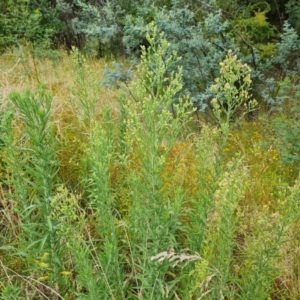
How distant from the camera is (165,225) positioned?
6.78 feet

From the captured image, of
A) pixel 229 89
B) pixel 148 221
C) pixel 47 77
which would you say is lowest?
pixel 47 77

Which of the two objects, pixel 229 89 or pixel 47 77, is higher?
pixel 229 89

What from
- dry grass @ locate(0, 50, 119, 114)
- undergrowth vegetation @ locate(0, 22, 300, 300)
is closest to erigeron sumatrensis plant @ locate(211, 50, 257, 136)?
undergrowth vegetation @ locate(0, 22, 300, 300)

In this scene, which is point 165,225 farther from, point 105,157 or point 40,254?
point 40,254

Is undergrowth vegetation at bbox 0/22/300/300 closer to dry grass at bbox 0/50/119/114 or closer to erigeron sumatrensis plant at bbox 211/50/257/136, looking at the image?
erigeron sumatrensis plant at bbox 211/50/257/136

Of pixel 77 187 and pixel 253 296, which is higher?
pixel 253 296

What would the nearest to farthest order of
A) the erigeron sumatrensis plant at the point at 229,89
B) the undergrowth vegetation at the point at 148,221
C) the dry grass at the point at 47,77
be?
the undergrowth vegetation at the point at 148,221 < the erigeron sumatrensis plant at the point at 229,89 < the dry grass at the point at 47,77

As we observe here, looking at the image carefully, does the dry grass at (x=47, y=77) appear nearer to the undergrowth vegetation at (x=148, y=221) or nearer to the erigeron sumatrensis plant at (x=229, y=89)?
the undergrowth vegetation at (x=148, y=221)

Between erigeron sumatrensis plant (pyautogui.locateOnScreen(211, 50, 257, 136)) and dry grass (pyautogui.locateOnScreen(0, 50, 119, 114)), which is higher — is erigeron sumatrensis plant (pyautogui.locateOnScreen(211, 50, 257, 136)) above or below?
above

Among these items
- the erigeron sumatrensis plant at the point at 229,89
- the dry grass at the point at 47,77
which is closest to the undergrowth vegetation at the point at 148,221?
the erigeron sumatrensis plant at the point at 229,89

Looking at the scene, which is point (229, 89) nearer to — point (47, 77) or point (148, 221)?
point (148, 221)

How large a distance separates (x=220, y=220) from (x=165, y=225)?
0.87 ft

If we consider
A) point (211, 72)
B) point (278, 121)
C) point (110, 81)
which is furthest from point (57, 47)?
point (278, 121)

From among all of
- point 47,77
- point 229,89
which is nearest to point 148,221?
point 229,89
